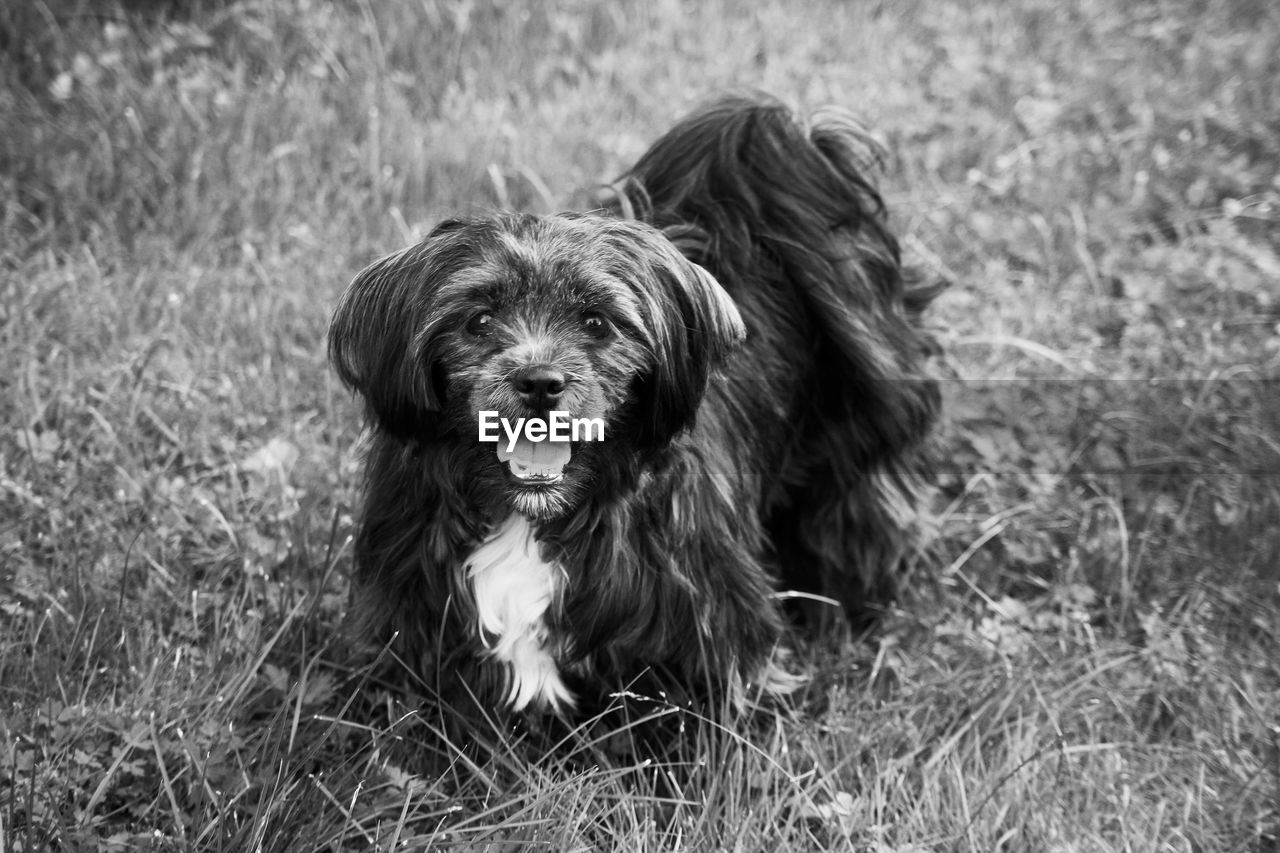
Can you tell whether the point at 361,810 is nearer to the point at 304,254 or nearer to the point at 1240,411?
the point at 304,254

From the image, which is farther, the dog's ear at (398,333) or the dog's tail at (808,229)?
the dog's tail at (808,229)

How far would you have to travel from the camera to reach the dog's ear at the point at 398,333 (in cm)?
261

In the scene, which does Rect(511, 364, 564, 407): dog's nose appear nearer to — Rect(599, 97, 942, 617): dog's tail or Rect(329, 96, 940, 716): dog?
Rect(329, 96, 940, 716): dog

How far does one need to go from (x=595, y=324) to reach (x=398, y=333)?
383mm

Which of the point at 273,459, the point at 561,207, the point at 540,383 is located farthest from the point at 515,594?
the point at 561,207

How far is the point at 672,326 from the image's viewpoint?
271cm

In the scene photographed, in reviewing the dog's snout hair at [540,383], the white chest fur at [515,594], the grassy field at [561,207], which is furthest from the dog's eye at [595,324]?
the grassy field at [561,207]

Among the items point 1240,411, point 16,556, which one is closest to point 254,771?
point 16,556

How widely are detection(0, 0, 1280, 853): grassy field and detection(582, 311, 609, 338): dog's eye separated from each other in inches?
38.0

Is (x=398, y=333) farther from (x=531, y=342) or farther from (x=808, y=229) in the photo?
(x=808, y=229)

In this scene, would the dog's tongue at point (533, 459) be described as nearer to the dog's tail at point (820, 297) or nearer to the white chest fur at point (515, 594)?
the white chest fur at point (515, 594)

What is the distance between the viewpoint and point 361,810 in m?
2.85

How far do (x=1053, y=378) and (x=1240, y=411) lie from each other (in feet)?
1.98

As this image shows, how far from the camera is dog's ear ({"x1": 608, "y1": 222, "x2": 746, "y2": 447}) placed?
2.68m
